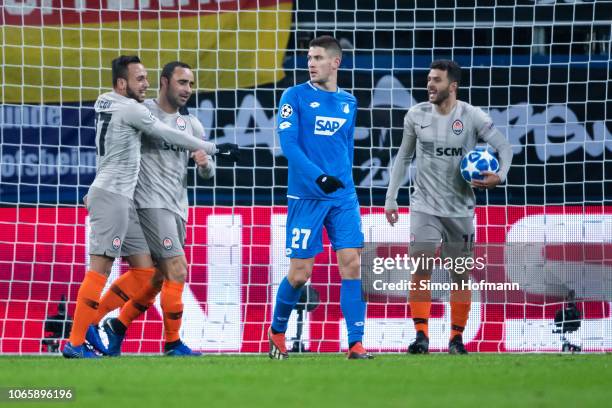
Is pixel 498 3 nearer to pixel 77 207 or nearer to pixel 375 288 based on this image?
pixel 375 288

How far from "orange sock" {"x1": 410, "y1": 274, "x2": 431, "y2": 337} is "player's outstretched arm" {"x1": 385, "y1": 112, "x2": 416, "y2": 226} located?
452mm

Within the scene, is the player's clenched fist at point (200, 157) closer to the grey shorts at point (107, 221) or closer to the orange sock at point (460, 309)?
the grey shorts at point (107, 221)

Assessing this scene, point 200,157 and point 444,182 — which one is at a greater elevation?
point 200,157

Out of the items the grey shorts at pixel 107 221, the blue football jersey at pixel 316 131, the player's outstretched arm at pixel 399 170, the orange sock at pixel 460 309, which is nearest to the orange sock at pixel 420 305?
the orange sock at pixel 460 309

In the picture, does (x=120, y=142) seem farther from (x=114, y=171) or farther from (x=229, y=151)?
(x=229, y=151)

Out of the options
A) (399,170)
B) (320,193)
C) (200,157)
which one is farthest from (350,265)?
(399,170)

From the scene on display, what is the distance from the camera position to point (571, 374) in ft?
23.2

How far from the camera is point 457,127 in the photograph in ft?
31.0

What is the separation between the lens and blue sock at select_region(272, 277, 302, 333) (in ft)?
27.5

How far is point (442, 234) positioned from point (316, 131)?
1.63 metres

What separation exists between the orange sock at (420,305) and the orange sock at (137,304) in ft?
5.97

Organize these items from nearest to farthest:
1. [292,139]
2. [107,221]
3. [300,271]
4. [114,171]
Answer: [292,139] → [300,271] → [107,221] → [114,171]

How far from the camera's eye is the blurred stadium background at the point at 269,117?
430 inches

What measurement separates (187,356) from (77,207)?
2.48m
